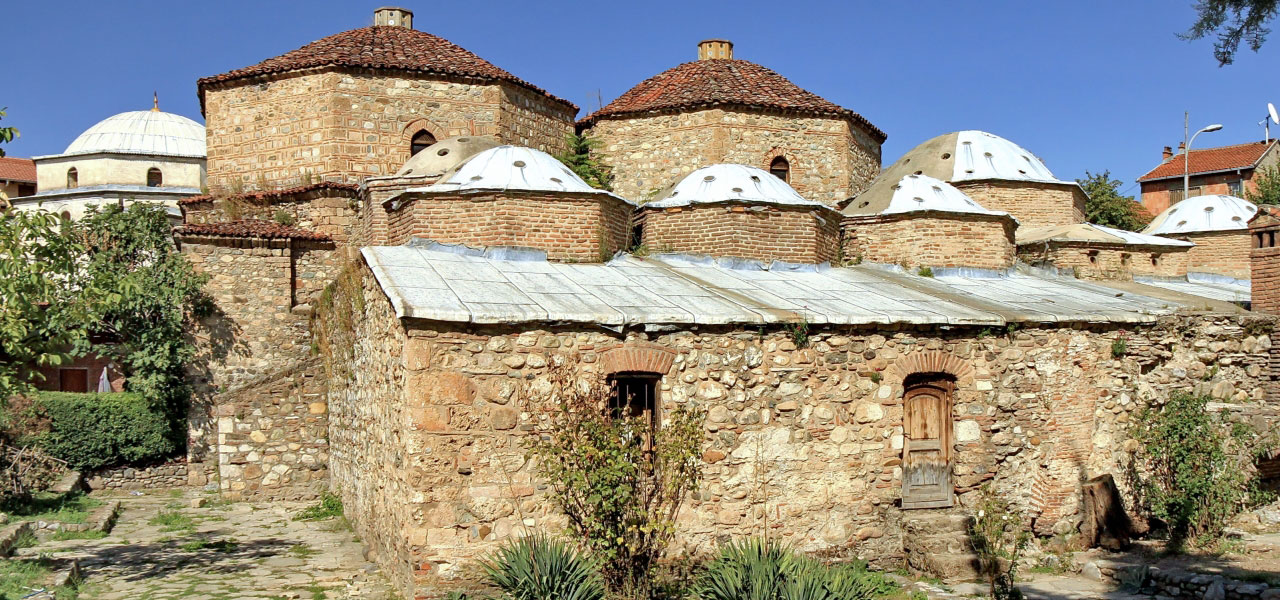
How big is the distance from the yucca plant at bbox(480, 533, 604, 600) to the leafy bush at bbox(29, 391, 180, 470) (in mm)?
10275

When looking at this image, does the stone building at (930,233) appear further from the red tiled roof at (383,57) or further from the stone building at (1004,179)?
the red tiled roof at (383,57)

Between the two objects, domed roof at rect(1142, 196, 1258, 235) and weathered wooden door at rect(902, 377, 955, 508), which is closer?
weathered wooden door at rect(902, 377, 955, 508)

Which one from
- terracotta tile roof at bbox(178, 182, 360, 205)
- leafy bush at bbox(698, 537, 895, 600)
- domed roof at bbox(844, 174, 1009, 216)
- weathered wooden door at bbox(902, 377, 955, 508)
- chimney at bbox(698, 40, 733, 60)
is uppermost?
chimney at bbox(698, 40, 733, 60)

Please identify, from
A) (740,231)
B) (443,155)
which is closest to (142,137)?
(443,155)

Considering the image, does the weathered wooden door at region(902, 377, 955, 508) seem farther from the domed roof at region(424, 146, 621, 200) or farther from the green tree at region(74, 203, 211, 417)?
the green tree at region(74, 203, 211, 417)

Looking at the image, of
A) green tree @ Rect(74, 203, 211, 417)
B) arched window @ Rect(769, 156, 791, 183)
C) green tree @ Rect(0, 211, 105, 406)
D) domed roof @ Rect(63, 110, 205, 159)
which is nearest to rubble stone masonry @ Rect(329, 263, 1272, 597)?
green tree @ Rect(0, 211, 105, 406)

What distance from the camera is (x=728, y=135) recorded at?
19156 millimetres

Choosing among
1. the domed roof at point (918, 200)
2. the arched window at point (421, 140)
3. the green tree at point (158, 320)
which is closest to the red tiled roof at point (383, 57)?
the arched window at point (421, 140)

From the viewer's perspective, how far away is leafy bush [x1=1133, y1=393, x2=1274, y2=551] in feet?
37.2

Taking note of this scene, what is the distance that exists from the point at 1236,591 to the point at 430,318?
7.76 metres

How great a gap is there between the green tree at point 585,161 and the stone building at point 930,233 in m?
5.60

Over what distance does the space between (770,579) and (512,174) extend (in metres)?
7.24

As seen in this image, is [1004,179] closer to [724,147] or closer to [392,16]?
[724,147]

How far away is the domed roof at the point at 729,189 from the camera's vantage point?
14.4 meters
